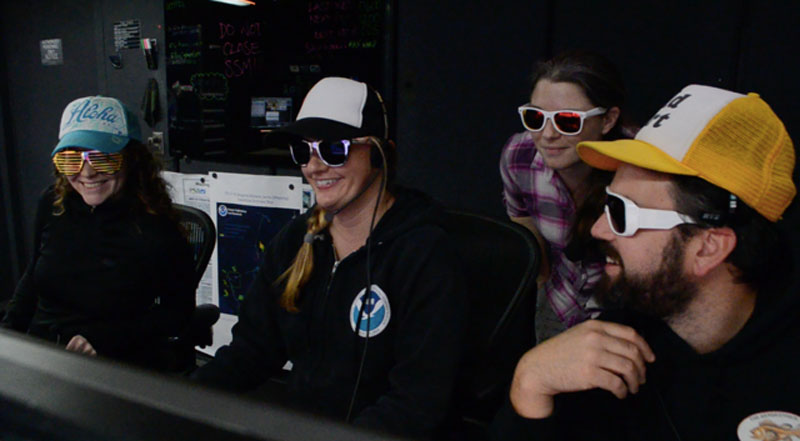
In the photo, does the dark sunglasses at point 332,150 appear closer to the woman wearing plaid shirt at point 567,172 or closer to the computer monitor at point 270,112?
the woman wearing plaid shirt at point 567,172

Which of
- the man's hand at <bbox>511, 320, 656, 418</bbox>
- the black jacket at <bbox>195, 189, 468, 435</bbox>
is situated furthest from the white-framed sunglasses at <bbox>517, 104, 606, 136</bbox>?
the man's hand at <bbox>511, 320, 656, 418</bbox>

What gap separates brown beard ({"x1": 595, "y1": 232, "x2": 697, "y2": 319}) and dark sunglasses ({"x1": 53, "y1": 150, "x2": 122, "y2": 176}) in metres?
1.47

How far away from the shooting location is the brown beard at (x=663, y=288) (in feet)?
3.30

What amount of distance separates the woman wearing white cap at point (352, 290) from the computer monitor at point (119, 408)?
0.95 meters

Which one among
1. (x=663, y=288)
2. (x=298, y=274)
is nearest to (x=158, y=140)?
(x=298, y=274)

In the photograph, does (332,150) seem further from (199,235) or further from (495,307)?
(199,235)

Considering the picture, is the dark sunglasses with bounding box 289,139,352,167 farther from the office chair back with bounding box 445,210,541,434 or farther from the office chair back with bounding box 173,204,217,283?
the office chair back with bounding box 173,204,217,283

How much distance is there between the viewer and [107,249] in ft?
5.97

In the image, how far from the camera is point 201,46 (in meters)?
3.39

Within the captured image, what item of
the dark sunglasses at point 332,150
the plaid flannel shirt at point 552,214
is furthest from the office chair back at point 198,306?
the plaid flannel shirt at point 552,214

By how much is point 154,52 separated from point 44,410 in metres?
3.61

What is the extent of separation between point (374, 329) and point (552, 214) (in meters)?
0.76

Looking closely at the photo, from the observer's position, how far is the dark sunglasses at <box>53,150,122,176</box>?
1742mm

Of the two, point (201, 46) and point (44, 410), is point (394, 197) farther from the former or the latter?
point (201, 46)
